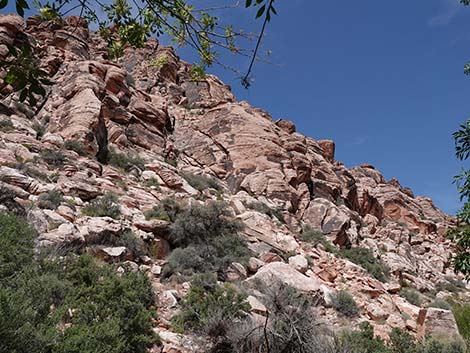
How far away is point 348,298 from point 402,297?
192 inches

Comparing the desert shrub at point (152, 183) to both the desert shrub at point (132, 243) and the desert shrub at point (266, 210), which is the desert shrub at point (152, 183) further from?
the desert shrub at point (132, 243)

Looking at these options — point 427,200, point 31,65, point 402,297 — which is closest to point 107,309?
point 31,65

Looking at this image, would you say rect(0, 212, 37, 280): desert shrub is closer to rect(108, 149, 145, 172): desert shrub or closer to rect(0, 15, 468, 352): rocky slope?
rect(0, 15, 468, 352): rocky slope

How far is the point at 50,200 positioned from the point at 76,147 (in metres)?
5.79

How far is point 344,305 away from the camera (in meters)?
10.6

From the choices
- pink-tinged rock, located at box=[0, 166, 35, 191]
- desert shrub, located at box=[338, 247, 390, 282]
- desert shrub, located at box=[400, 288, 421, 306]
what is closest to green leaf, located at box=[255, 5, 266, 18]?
pink-tinged rock, located at box=[0, 166, 35, 191]

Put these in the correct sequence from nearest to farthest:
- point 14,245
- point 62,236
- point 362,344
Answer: point 14,245 → point 362,344 → point 62,236

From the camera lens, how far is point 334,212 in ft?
68.7

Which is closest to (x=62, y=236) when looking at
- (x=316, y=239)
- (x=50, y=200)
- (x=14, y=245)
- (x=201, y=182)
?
(x=14, y=245)

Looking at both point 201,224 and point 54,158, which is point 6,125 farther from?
point 201,224

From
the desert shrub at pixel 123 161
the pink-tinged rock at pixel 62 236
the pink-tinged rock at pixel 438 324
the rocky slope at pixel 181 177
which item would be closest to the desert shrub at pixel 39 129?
the rocky slope at pixel 181 177

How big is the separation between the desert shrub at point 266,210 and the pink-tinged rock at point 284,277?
677 centimetres

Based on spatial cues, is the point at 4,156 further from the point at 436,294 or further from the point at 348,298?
the point at 436,294

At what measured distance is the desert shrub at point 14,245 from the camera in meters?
6.23
